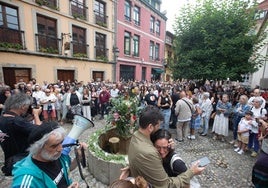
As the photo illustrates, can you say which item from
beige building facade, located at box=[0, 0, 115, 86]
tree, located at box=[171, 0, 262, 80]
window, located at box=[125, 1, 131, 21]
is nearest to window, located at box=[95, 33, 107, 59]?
beige building facade, located at box=[0, 0, 115, 86]

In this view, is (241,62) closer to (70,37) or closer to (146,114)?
(146,114)

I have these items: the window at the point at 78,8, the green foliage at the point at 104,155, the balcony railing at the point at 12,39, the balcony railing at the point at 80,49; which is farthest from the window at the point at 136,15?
the green foliage at the point at 104,155

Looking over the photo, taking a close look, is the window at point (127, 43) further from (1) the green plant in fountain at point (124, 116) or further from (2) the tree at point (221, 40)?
(1) the green plant in fountain at point (124, 116)

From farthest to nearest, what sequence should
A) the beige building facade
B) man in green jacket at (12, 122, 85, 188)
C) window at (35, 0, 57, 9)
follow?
window at (35, 0, 57, 9)
the beige building facade
man in green jacket at (12, 122, 85, 188)

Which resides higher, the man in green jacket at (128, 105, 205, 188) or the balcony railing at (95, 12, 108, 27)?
the balcony railing at (95, 12, 108, 27)

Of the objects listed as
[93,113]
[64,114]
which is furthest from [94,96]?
[64,114]

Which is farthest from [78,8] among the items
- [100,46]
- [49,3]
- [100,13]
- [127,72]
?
[127,72]

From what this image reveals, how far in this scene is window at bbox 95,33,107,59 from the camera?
47.6 feet

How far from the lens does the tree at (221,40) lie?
→ 24.3 feet

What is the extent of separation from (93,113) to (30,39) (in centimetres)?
638

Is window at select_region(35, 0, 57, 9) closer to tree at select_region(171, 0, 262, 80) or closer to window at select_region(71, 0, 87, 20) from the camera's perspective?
window at select_region(71, 0, 87, 20)

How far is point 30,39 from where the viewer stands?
9.83 m

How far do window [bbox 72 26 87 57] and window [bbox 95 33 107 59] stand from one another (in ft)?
4.24

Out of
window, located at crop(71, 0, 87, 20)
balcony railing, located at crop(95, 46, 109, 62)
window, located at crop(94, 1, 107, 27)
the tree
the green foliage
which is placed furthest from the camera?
balcony railing, located at crop(95, 46, 109, 62)
